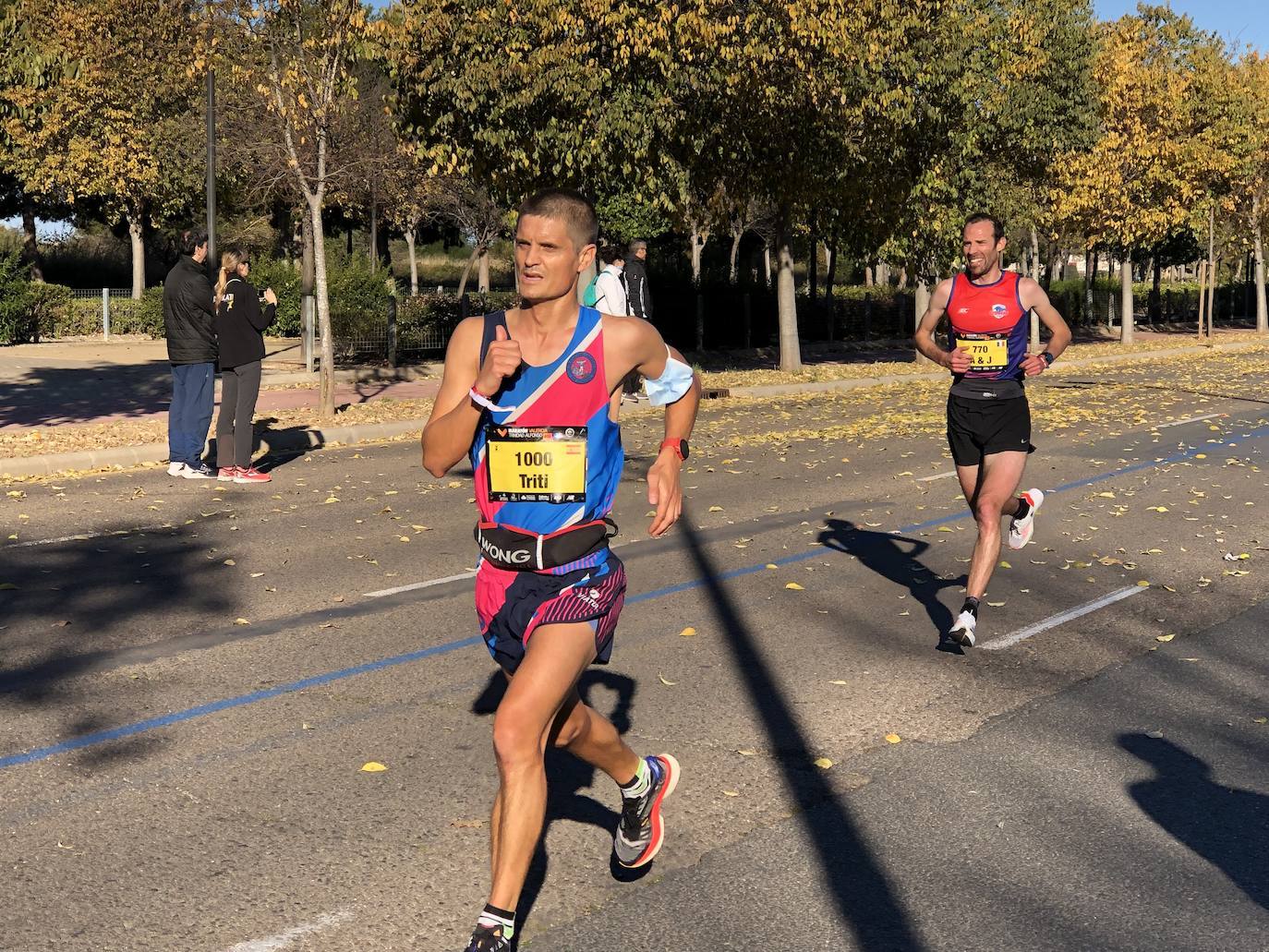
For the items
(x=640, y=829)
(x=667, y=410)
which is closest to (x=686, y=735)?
(x=640, y=829)

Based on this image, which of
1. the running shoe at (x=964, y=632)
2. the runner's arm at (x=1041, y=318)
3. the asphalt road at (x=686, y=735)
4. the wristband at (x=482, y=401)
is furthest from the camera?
the runner's arm at (x=1041, y=318)

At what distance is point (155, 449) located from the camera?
14.9 meters

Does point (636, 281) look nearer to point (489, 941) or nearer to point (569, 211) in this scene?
point (569, 211)

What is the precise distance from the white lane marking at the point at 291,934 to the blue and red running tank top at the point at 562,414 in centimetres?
116

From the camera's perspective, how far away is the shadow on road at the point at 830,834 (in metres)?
4.00

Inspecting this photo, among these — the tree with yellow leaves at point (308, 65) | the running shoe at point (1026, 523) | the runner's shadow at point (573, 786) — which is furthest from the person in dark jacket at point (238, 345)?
the running shoe at point (1026, 523)

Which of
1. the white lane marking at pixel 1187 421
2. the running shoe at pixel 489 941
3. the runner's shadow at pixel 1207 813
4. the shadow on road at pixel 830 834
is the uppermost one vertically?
the running shoe at pixel 489 941

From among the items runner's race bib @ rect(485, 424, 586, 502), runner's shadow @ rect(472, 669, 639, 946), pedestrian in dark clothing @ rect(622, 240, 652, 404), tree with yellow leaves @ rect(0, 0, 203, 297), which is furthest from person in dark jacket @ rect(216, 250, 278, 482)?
tree with yellow leaves @ rect(0, 0, 203, 297)

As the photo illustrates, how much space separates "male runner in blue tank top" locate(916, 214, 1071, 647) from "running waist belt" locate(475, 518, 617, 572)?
383cm

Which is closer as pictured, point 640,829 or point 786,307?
point 640,829

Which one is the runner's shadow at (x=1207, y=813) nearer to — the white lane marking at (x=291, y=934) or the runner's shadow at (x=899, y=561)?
the runner's shadow at (x=899, y=561)

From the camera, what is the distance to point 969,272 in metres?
7.75

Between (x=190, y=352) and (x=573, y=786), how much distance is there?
8.95 metres

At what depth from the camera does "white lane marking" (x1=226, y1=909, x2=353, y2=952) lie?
3.81 meters
